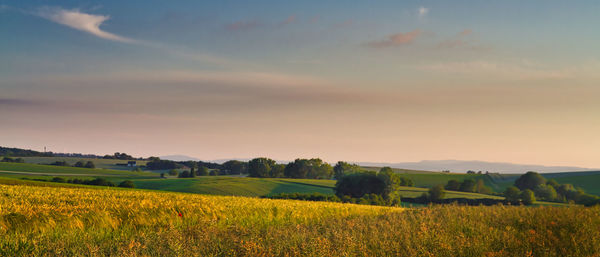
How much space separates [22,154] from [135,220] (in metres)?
175

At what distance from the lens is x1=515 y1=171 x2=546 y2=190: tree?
4240 inches

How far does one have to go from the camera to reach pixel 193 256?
695cm

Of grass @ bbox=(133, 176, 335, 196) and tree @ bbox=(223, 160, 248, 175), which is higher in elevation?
tree @ bbox=(223, 160, 248, 175)

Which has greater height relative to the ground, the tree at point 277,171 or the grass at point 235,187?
the tree at point 277,171

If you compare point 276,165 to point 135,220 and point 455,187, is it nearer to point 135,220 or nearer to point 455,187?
point 455,187

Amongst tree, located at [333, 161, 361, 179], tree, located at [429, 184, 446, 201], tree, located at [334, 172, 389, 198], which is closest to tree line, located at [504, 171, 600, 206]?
tree, located at [429, 184, 446, 201]

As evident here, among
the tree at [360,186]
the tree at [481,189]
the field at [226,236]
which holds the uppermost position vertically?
the field at [226,236]

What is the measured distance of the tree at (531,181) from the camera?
4240 inches

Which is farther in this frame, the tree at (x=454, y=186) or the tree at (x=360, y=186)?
the tree at (x=454, y=186)

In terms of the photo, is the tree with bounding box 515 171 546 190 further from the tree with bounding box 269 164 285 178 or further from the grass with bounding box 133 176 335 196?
the tree with bounding box 269 164 285 178

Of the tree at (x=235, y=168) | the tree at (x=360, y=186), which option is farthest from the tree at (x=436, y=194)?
the tree at (x=235, y=168)

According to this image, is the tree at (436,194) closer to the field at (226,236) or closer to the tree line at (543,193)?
the tree line at (543,193)

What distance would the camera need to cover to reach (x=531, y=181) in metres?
109

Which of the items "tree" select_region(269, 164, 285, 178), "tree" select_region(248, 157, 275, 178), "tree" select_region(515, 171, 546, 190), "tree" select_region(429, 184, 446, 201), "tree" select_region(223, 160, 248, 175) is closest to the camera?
"tree" select_region(429, 184, 446, 201)
